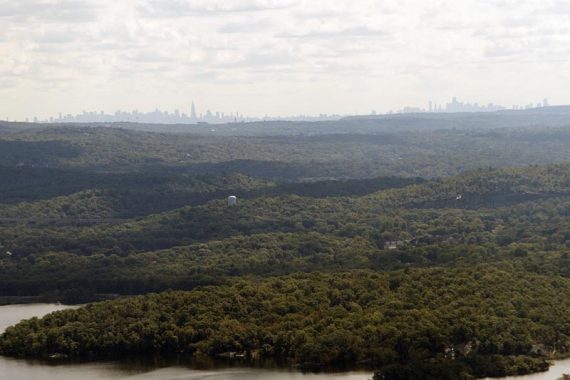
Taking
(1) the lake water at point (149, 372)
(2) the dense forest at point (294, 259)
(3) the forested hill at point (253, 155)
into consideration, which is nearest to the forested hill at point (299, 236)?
(2) the dense forest at point (294, 259)

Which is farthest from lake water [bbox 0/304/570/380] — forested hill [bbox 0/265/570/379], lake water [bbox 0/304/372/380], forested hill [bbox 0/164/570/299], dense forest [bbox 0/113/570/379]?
forested hill [bbox 0/164/570/299]

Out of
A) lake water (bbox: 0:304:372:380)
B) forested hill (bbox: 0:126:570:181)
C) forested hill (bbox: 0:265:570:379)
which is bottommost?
forested hill (bbox: 0:126:570:181)

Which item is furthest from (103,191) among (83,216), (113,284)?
(113,284)

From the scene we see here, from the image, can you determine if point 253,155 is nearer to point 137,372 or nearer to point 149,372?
point 137,372

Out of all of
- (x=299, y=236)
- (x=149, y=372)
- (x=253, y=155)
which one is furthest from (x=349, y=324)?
(x=253, y=155)

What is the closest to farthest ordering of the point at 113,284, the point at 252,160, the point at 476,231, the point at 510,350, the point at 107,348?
the point at 510,350 → the point at 107,348 → the point at 113,284 → the point at 476,231 → the point at 252,160

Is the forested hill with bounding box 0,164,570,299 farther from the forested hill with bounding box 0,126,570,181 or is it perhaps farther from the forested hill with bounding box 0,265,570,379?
the forested hill with bounding box 0,126,570,181

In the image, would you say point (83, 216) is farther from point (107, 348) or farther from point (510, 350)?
point (510, 350)
